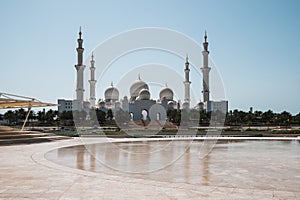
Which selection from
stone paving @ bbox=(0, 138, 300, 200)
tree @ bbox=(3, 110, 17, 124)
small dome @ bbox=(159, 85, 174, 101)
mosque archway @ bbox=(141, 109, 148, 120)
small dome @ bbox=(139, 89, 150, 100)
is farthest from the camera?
small dome @ bbox=(159, 85, 174, 101)

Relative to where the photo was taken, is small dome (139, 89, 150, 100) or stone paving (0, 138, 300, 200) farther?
small dome (139, 89, 150, 100)

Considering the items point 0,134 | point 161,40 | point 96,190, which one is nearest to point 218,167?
point 96,190

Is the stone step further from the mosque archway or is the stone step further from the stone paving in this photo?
the mosque archway

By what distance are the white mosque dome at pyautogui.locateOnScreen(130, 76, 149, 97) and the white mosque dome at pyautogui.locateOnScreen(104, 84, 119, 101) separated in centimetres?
432

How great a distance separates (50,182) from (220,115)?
146 feet

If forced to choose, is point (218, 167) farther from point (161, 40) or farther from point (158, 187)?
point (161, 40)

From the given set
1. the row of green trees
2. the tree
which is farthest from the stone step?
the tree

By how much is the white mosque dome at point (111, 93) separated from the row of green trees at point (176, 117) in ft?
45.5

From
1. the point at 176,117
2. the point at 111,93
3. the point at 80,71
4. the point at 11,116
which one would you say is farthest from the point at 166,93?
the point at 11,116

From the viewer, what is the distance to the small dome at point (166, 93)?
58509 millimetres

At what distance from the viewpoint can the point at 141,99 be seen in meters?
52.5

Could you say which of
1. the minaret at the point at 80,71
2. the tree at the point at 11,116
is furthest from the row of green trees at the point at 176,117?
the minaret at the point at 80,71

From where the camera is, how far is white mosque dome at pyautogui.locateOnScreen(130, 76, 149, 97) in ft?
185

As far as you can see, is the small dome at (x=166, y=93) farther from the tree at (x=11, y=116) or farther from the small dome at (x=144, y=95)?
the tree at (x=11, y=116)
